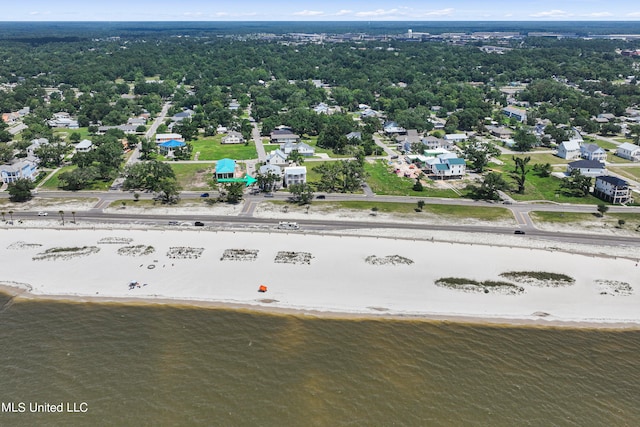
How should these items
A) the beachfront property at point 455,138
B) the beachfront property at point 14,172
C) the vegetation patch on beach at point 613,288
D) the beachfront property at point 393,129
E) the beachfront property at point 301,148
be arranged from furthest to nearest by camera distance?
the beachfront property at point 393,129 → the beachfront property at point 455,138 → the beachfront property at point 301,148 → the beachfront property at point 14,172 → the vegetation patch on beach at point 613,288

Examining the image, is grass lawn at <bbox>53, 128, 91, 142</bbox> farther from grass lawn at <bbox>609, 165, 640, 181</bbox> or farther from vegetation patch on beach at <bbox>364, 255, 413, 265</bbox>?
grass lawn at <bbox>609, 165, 640, 181</bbox>

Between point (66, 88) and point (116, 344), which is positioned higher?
point (66, 88)

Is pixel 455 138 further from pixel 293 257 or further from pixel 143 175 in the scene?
pixel 143 175

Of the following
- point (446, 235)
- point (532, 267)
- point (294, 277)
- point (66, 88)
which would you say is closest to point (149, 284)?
point (294, 277)

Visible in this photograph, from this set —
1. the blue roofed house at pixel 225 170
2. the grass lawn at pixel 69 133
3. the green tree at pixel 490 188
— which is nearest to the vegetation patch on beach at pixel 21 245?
the blue roofed house at pixel 225 170

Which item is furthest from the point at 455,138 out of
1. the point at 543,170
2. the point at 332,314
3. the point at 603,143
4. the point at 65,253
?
the point at 65,253

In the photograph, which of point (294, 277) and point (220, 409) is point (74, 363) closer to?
point (220, 409)

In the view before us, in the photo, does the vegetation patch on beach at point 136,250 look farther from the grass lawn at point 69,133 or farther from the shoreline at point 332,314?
the grass lawn at point 69,133
